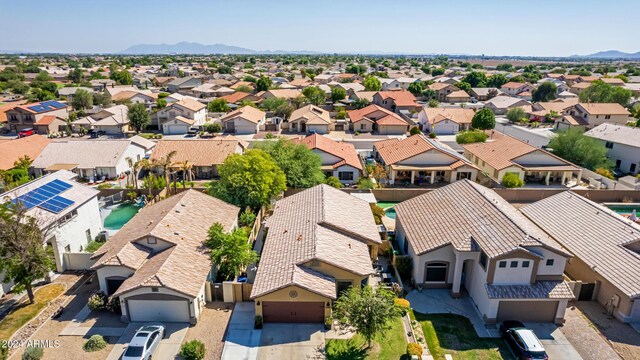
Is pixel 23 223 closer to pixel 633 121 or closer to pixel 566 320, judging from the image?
pixel 566 320

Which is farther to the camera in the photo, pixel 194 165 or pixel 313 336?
pixel 194 165

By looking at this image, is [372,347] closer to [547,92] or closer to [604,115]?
[604,115]

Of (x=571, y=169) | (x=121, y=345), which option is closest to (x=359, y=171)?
(x=571, y=169)

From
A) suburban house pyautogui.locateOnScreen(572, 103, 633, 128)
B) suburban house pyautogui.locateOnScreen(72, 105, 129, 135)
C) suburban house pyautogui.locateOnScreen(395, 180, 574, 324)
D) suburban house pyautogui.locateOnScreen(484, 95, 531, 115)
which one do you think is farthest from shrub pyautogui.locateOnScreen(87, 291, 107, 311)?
suburban house pyautogui.locateOnScreen(484, 95, 531, 115)

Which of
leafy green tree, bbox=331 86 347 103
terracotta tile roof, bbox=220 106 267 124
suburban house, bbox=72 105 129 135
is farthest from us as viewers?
leafy green tree, bbox=331 86 347 103

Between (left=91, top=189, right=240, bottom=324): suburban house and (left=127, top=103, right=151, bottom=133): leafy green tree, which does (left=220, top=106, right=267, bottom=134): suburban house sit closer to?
(left=127, top=103, right=151, bottom=133): leafy green tree

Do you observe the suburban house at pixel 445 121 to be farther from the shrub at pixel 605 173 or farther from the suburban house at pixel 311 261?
the suburban house at pixel 311 261

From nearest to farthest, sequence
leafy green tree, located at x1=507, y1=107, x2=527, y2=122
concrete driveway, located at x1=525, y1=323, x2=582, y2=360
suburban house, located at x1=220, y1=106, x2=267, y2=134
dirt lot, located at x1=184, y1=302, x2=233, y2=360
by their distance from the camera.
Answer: concrete driveway, located at x1=525, y1=323, x2=582, y2=360, dirt lot, located at x1=184, y1=302, x2=233, y2=360, suburban house, located at x1=220, y1=106, x2=267, y2=134, leafy green tree, located at x1=507, y1=107, x2=527, y2=122
